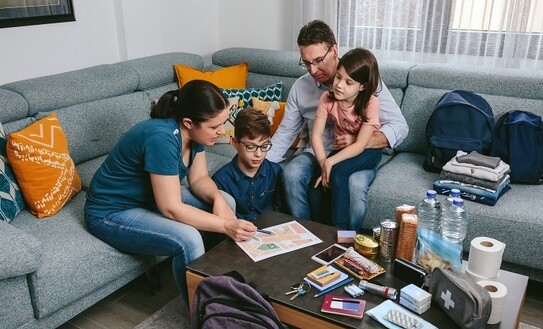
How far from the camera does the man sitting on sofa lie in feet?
7.49

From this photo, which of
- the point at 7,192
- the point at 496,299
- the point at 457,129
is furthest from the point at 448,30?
the point at 7,192

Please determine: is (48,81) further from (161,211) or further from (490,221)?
(490,221)

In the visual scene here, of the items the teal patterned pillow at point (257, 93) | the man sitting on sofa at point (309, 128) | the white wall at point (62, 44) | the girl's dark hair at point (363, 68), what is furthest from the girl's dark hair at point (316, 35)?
the white wall at point (62, 44)

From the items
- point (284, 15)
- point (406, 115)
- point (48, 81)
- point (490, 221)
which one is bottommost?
point (490, 221)

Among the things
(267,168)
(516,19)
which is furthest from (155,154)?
(516,19)

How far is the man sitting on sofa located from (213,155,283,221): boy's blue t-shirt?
10 cm

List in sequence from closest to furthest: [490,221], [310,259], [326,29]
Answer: [310,259], [490,221], [326,29]

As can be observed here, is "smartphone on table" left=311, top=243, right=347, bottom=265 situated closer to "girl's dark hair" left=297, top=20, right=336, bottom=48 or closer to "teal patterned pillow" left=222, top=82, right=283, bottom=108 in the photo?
"girl's dark hair" left=297, top=20, right=336, bottom=48

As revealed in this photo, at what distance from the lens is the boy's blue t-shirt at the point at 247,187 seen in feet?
7.40

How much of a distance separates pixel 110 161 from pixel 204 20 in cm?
210

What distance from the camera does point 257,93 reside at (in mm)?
3039

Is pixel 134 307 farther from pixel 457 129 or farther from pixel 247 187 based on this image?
pixel 457 129

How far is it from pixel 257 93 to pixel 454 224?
1637 millimetres

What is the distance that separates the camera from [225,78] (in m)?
3.18
